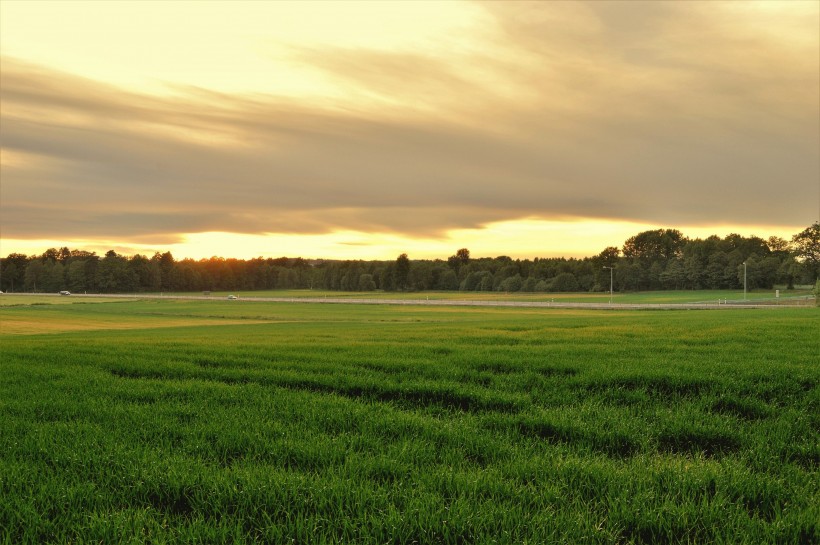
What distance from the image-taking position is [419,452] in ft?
18.7

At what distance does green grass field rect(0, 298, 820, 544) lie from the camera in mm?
4293

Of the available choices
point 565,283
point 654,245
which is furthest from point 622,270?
point 654,245

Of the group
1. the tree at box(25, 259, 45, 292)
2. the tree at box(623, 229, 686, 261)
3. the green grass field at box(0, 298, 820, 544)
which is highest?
the tree at box(623, 229, 686, 261)

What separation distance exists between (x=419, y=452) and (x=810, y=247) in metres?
159

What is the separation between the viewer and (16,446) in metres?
6.09

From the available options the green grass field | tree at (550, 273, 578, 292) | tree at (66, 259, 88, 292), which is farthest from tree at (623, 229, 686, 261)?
the green grass field

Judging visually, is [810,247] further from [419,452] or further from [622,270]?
[419,452]

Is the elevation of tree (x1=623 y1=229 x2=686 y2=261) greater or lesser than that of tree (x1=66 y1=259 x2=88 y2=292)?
greater

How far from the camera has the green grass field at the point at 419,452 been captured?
429 cm

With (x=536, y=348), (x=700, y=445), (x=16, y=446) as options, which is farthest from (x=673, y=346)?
(x=16, y=446)

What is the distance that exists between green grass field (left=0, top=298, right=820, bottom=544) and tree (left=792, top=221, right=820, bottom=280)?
14802 centimetres

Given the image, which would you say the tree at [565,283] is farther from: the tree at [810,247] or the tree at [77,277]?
the tree at [77,277]

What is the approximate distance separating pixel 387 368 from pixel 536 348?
13.1ft

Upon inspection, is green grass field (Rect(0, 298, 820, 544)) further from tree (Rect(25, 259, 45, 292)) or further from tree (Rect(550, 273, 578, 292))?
tree (Rect(25, 259, 45, 292))
